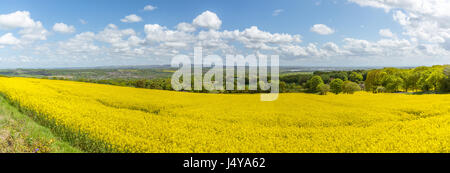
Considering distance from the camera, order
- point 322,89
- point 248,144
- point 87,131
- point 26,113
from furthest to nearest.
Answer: point 322,89 → point 26,113 → point 87,131 → point 248,144

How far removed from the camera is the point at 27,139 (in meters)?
7.48

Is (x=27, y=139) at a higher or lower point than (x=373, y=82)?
lower

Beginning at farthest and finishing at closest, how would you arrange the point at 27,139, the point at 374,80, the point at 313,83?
the point at 313,83
the point at 374,80
the point at 27,139

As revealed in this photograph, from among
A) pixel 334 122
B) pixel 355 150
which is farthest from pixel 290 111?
pixel 355 150

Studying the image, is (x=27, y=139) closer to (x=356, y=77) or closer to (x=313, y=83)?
(x=313, y=83)

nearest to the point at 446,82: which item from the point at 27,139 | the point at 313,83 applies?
the point at 27,139

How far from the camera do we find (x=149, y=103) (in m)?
11.8

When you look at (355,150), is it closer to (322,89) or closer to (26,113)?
(26,113)

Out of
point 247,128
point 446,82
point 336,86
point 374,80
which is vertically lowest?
point 336,86

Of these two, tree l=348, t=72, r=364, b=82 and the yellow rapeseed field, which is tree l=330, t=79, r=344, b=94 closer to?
tree l=348, t=72, r=364, b=82

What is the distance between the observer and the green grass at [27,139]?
6953 millimetres

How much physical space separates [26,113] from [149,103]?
562cm

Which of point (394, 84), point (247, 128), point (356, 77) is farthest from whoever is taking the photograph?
point (356, 77)

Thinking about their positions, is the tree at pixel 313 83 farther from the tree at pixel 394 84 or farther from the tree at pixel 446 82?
the tree at pixel 446 82
